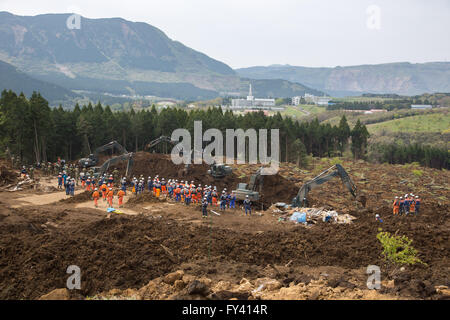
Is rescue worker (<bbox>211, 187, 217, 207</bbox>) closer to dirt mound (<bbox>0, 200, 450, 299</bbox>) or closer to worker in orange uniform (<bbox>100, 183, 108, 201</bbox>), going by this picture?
dirt mound (<bbox>0, 200, 450, 299</bbox>)

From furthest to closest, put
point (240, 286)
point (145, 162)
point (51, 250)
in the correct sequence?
point (145, 162) → point (51, 250) → point (240, 286)

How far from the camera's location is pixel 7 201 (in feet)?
90.8

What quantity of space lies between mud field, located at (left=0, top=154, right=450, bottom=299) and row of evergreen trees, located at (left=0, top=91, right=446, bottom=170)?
22.2m

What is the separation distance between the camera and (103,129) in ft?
188

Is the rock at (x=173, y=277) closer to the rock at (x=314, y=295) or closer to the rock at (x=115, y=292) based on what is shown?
the rock at (x=115, y=292)

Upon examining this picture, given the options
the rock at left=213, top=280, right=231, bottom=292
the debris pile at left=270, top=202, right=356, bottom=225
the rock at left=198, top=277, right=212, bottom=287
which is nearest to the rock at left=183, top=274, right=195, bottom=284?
the rock at left=198, top=277, right=212, bottom=287

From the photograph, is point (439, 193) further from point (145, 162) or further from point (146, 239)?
point (146, 239)

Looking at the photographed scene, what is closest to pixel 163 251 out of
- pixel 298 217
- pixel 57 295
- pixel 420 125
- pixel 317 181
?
pixel 57 295

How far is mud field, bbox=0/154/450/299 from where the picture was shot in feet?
40.1

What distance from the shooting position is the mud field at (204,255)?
40.1 feet
